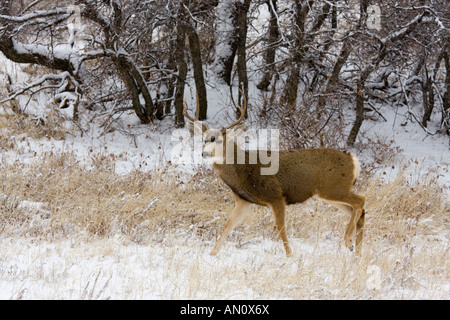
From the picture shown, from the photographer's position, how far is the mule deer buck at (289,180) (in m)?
5.05

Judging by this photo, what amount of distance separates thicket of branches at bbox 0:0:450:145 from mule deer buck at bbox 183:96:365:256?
3344mm

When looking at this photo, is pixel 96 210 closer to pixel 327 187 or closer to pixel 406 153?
pixel 327 187

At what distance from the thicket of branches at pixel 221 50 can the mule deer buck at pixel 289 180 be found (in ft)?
11.0

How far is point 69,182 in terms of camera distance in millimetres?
6984

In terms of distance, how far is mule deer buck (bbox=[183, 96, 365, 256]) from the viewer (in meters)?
5.05

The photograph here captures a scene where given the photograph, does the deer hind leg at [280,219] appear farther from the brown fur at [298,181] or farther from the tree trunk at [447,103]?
the tree trunk at [447,103]

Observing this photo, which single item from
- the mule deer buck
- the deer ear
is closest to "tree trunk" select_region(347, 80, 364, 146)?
the mule deer buck

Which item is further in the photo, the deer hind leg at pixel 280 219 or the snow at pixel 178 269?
the deer hind leg at pixel 280 219

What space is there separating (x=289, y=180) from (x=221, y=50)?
789 centimetres

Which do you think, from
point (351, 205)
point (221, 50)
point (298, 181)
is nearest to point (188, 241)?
point (298, 181)

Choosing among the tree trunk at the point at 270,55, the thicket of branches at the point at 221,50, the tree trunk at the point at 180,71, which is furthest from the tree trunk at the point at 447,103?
the tree trunk at the point at 180,71

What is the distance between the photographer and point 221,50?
1244 centimetres

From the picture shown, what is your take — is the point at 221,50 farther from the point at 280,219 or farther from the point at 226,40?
the point at 280,219
